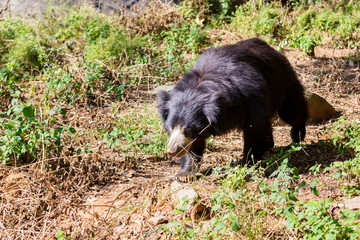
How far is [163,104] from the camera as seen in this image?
4.10m

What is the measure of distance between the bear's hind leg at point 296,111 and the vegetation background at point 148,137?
0.65ft

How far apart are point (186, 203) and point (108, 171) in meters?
1.30

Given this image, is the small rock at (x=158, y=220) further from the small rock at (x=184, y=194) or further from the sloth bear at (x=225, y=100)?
the sloth bear at (x=225, y=100)

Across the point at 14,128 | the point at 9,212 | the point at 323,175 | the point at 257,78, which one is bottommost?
the point at 9,212

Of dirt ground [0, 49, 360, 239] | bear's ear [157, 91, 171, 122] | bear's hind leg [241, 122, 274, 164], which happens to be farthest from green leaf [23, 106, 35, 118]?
bear's hind leg [241, 122, 274, 164]

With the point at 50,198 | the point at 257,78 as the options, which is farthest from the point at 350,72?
the point at 50,198

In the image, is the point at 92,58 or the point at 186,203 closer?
the point at 186,203

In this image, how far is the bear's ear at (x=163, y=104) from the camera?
13.4ft

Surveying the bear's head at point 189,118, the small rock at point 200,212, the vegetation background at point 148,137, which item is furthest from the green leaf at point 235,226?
the bear's head at point 189,118

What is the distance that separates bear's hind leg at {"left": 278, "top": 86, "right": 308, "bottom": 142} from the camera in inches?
199

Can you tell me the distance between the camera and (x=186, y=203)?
10.4ft

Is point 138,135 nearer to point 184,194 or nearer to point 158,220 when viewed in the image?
point 184,194

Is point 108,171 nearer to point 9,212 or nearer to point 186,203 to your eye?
point 9,212

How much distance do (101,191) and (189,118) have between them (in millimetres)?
1034
